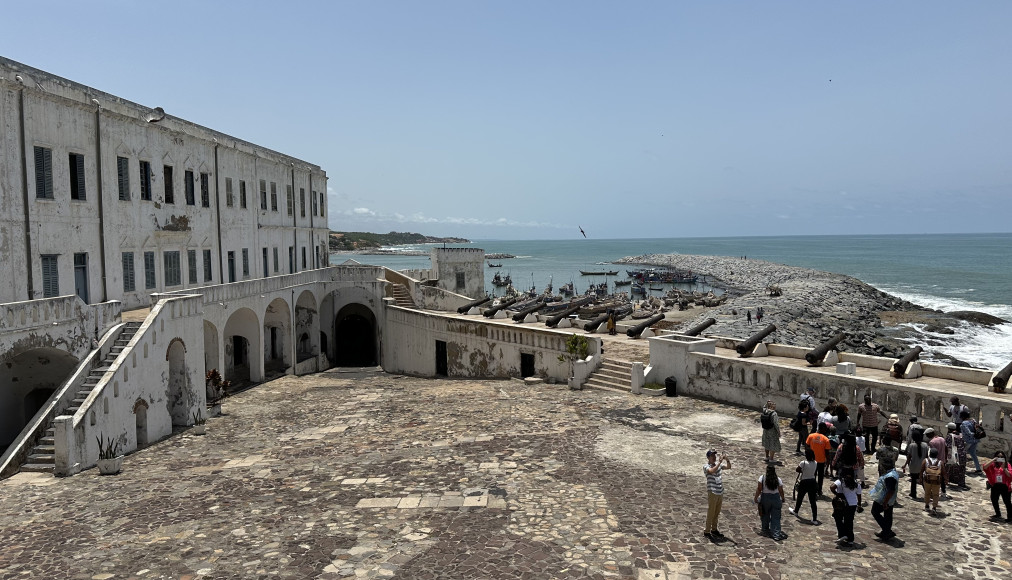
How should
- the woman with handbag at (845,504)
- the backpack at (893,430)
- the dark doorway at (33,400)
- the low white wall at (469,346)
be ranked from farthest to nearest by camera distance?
the low white wall at (469,346) → the dark doorway at (33,400) → the backpack at (893,430) → the woman with handbag at (845,504)

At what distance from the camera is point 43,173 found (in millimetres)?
19344

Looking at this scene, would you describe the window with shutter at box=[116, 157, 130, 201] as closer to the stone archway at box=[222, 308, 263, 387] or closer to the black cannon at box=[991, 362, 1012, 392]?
the stone archway at box=[222, 308, 263, 387]

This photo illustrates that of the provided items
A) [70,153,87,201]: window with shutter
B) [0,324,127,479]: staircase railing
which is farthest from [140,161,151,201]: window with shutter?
[0,324,127,479]: staircase railing

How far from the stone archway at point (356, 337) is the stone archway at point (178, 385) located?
21823mm

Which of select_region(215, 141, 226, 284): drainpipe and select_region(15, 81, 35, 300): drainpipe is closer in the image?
select_region(15, 81, 35, 300): drainpipe

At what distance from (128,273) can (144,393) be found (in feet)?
25.0

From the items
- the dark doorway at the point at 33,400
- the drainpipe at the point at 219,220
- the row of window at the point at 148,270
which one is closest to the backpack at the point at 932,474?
the dark doorway at the point at 33,400

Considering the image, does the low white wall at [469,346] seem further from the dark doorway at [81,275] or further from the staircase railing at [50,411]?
the dark doorway at [81,275]

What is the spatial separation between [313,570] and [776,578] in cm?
690

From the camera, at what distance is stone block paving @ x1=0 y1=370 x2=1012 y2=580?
9766mm

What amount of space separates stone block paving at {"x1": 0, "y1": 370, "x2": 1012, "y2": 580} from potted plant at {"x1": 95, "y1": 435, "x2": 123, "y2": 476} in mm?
283

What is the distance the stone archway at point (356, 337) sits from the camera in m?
42.7

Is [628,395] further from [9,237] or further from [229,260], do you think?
[229,260]

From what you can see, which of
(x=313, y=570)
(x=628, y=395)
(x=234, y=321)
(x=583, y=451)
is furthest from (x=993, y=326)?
(x=313, y=570)
